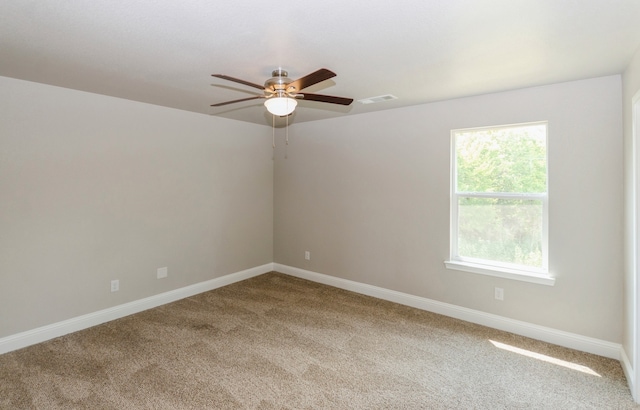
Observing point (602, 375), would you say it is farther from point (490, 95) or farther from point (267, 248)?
point (267, 248)

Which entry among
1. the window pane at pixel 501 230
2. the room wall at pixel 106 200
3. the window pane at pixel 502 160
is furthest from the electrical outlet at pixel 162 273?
the window pane at pixel 502 160

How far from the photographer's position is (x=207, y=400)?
226 centimetres

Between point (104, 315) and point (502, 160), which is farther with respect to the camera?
point (104, 315)

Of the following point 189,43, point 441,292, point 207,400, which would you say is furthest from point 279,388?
point 189,43

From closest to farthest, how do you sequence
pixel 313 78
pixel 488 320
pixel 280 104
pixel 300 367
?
pixel 313 78 → pixel 280 104 → pixel 300 367 → pixel 488 320

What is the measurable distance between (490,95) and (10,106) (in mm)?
4550

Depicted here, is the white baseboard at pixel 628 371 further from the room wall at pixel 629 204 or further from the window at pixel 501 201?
the window at pixel 501 201

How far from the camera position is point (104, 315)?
348 centimetres

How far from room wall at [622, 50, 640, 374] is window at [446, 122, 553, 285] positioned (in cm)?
56

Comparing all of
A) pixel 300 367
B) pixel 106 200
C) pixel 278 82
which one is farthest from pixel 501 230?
pixel 106 200

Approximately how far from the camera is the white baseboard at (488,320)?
112 inches

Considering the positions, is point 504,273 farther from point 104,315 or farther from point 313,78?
point 104,315

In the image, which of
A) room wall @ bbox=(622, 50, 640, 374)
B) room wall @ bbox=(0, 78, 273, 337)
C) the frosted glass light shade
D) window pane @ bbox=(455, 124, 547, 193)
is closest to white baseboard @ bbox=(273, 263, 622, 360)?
room wall @ bbox=(622, 50, 640, 374)

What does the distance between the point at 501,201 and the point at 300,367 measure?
2.59 meters
